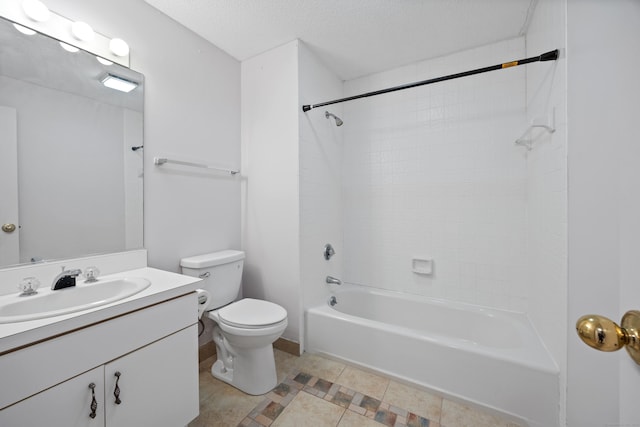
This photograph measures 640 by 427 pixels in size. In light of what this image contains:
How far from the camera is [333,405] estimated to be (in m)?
1.47

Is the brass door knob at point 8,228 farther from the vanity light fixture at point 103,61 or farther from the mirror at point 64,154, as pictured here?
the vanity light fixture at point 103,61

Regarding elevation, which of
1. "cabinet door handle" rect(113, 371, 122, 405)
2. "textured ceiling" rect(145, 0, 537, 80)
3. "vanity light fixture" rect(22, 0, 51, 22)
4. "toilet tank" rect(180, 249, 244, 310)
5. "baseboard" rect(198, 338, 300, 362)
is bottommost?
"baseboard" rect(198, 338, 300, 362)

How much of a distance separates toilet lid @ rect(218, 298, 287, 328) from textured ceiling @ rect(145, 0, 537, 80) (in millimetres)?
1930

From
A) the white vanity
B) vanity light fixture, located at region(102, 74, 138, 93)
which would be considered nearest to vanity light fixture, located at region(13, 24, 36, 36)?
vanity light fixture, located at region(102, 74, 138, 93)

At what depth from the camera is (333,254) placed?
238 centimetres

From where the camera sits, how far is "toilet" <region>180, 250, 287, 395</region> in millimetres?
1518

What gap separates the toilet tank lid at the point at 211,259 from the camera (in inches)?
66.2

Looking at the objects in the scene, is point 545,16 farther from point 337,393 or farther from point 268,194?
point 337,393

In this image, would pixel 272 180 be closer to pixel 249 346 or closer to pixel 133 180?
pixel 133 180

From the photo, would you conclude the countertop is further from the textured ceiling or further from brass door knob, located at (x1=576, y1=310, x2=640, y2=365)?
the textured ceiling

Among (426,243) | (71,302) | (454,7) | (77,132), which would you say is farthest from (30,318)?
(454,7)

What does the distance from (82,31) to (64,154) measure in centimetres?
64

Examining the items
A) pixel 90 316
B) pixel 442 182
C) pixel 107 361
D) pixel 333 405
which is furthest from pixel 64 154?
pixel 442 182

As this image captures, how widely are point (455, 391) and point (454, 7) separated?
7.64ft
